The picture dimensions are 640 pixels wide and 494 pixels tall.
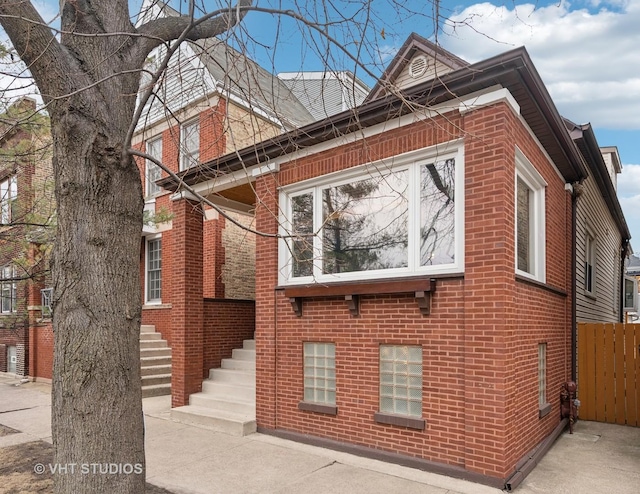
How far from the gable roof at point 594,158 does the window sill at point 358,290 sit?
429cm

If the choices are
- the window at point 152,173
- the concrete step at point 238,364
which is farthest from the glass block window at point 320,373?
the window at point 152,173

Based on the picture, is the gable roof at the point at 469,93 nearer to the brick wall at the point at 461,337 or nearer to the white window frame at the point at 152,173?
the brick wall at the point at 461,337

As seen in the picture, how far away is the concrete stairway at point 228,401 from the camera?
701cm

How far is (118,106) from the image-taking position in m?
3.26

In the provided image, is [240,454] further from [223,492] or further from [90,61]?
[90,61]

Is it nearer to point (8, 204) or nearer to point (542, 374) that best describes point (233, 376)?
point (542, 374)

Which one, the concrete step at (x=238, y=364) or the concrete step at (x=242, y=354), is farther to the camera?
the concrete step at (x=242, y=354)

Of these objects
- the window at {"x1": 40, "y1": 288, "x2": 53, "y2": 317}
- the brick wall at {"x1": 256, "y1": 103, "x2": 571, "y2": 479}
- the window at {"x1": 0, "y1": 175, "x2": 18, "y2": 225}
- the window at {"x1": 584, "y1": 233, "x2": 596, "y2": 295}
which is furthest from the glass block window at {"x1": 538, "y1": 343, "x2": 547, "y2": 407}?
the window at {"x1": 40, "y1": 288, "x2": 53, "y2": 317}

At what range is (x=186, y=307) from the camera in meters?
8.34

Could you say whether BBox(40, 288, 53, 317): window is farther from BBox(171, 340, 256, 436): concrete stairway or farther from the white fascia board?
the white fascia board

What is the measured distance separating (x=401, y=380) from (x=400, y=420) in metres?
0.44

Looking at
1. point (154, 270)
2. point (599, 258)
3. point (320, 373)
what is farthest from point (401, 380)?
point (154, 270)

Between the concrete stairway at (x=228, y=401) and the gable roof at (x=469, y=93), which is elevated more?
the gable roof at (x=469, y=93)

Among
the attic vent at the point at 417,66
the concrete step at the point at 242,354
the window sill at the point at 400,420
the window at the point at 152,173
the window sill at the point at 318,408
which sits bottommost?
the window sill at the point at 318,408
